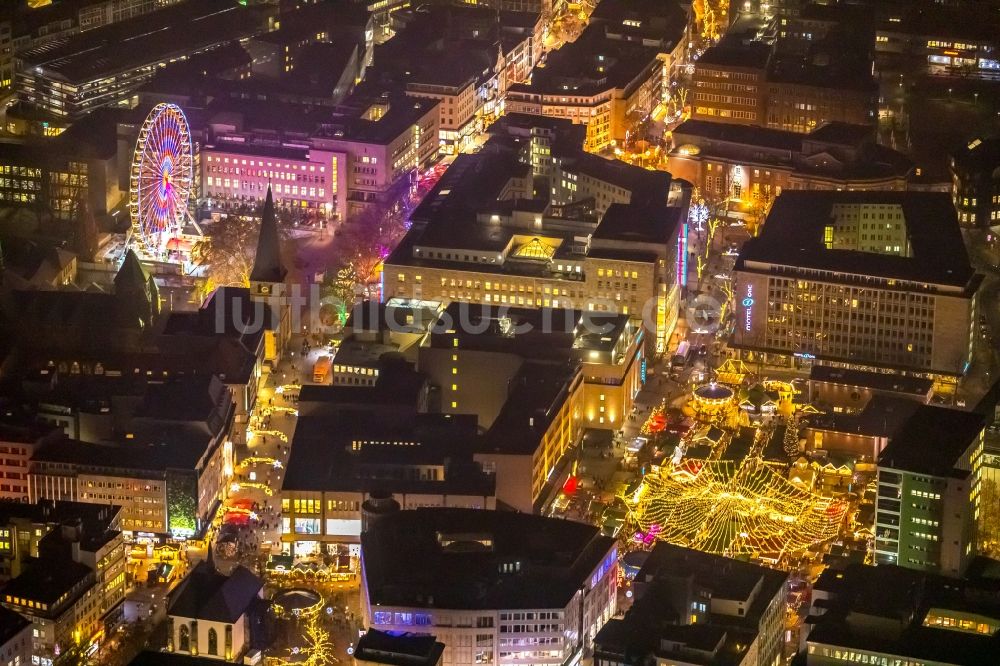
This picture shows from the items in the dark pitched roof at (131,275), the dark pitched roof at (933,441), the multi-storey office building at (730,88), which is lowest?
the dark pitched roof at (933,441)

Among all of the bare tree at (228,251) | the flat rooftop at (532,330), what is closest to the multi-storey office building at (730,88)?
the bare tree at (228,251)

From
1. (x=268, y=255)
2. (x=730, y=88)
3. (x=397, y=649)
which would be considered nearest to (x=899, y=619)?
(x=397, y=649)

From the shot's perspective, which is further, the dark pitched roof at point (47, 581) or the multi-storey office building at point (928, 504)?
the multi-storey office building at point (928, 504)

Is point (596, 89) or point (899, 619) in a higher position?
point (596, 89)

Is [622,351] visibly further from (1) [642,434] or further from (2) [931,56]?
(2) [931,56]

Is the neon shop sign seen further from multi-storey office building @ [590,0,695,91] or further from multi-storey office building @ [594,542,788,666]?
multi-storey office building @ [590,0,695,91]

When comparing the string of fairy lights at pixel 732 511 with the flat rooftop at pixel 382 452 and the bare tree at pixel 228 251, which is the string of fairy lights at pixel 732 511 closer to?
the flat rooftop at pixel 382 452

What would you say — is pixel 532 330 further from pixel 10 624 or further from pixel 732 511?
pixel 10 624
